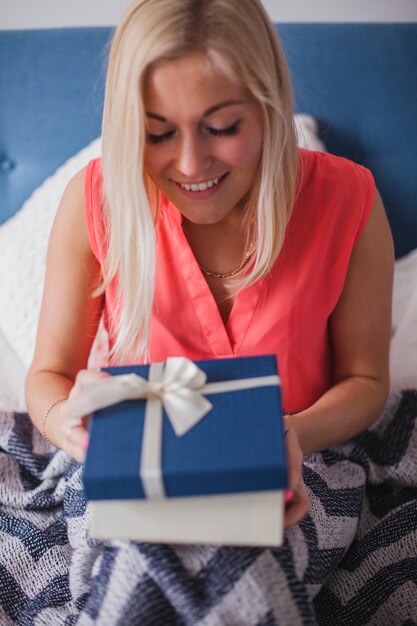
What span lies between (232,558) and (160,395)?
19 cm

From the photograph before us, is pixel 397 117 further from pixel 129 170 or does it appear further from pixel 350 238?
pixel 129 170

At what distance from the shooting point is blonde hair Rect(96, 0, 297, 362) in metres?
0.77

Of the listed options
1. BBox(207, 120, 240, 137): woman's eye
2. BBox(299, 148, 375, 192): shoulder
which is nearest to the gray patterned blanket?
BBox(299, 148, 375, 192): shoulder

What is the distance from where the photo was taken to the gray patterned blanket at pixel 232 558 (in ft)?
2.32

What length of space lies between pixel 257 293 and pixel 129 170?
264 millimetres

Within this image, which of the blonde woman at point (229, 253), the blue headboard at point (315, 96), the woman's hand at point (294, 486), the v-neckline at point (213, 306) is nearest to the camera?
the woman's hand at point (294, 486)

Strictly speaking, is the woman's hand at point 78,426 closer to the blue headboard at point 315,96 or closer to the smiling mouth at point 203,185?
the smiling mouth at point 203,185

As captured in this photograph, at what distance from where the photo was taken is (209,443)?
0.64 meters

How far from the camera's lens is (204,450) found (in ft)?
2.06

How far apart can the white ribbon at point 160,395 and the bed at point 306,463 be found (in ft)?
0.49

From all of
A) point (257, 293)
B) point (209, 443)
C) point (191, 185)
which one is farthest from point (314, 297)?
point (209, 443)

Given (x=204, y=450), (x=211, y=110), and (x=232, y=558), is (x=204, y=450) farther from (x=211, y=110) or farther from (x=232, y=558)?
(x=211, y=110)

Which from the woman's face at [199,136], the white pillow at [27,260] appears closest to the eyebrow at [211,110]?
the woman's face at [199,136]

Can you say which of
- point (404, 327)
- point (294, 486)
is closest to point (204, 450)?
point (294, 486)
